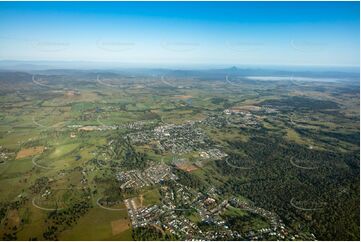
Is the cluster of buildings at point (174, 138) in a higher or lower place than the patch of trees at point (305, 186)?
lower

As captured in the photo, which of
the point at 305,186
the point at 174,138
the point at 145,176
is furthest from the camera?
the point at 174,138

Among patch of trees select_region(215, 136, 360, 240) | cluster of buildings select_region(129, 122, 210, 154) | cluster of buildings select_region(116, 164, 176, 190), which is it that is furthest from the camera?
cluster of buildings select_region(129, 122, 210, 154)

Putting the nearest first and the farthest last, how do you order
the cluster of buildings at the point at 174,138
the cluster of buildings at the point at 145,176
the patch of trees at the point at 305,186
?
1. the patch of trees at the point at 305,186
2. the cluster of buildings at the point at 145,176
3. the cluster of buildings at the point at 174,138

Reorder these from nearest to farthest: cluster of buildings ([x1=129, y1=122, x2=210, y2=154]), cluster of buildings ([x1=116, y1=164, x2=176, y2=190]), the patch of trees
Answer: the patch of trees, cluster of buildings ([x1=116, y1=164, x2=176, y2=190]), cluster of buildings ([x1=129, y1=122, x2=210, y2=154])

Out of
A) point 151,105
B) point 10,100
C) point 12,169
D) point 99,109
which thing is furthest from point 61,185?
point 10,100

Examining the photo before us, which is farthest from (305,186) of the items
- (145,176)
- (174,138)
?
(174,138)

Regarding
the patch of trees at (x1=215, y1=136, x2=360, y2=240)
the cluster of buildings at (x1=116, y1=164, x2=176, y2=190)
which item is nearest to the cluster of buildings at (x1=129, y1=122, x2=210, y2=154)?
the patch of trees at (x1=215, y1=136, x2=360, y2=240)

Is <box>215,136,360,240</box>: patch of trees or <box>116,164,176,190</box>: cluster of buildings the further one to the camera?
<box>116,164,176,190</box>: cluster of buildings

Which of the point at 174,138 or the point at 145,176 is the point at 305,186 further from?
the point at 174,138

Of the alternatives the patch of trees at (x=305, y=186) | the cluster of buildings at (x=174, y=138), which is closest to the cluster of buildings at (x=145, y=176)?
the patch of trees at (x=305, y=186)

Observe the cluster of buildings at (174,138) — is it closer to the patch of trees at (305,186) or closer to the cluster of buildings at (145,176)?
the patch of trees at (305,186)

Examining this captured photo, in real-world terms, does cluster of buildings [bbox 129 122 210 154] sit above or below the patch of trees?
below

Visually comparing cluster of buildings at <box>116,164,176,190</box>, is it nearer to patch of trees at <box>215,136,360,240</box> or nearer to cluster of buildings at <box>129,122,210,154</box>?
patch of trees at <box>215,136,360,240</box>
